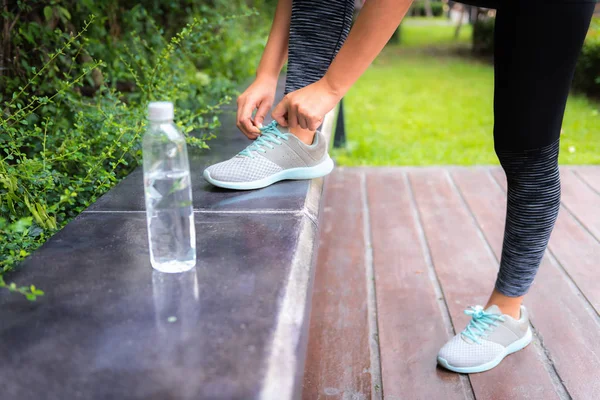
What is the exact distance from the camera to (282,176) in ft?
5.03

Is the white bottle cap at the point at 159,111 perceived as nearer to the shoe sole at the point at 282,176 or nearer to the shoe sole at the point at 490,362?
the shoe sole at the point at 282,176

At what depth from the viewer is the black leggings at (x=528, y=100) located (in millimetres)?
1154

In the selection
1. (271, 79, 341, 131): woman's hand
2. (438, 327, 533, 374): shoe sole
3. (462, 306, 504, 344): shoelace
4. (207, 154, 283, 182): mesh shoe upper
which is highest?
(271, 79, 341, 131): woman's hand

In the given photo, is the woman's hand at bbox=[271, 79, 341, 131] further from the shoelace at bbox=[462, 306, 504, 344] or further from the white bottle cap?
the shoelace at bbox=[462, 306, 504, 344]

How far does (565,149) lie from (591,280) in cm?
208

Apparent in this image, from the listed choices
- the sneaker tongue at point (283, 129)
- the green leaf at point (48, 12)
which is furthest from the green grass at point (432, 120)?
the sneaker tongue at point (283, 129)

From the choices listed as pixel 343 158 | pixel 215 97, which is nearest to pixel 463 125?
pixel 343 158

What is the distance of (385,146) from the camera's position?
13.1ft

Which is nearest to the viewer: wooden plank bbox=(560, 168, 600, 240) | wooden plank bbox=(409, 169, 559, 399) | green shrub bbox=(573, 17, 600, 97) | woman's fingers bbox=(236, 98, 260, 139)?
wooden plank bbox=(409, 169, 559, 399)

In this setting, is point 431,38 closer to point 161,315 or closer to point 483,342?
point 483,342

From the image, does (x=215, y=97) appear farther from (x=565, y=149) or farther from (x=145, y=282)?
(x=565, y=149)

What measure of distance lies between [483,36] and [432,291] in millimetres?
9029

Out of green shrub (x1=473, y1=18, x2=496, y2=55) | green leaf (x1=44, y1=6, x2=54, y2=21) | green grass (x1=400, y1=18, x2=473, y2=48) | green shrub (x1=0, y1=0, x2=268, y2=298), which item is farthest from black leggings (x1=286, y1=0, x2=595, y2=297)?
green grass (x1=400, y1=18, x2=473, y2=48)

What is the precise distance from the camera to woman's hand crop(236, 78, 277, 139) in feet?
5.19
